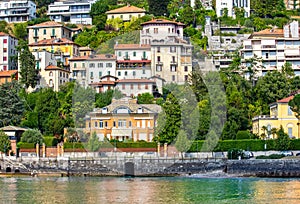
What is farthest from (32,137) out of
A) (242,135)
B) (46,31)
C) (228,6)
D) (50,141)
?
(228,6)

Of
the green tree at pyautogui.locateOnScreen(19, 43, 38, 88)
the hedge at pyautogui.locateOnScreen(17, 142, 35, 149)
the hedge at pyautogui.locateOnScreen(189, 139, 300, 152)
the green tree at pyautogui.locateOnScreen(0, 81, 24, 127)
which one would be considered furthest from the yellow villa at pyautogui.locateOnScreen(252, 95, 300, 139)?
the green tree at pyautogui.locateOnScreen(19, 43, 38, 88)

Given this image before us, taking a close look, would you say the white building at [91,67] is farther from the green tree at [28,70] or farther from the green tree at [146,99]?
the green tree at [146,99]

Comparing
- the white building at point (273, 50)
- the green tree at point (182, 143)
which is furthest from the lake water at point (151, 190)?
the white building at point (273, 50)

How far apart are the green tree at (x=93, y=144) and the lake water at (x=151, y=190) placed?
18.6 ft

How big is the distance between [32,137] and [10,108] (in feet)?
22.7

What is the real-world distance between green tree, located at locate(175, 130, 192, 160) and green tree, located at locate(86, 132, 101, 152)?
6086mm

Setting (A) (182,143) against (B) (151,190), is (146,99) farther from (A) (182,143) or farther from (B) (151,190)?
(B) (151,190)

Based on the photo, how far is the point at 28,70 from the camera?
82188 mm

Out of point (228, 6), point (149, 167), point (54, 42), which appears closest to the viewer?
point (149, 167)

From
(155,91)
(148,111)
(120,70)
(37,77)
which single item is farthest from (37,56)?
(148,111)

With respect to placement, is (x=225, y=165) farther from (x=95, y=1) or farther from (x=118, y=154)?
(x=95, y=1)

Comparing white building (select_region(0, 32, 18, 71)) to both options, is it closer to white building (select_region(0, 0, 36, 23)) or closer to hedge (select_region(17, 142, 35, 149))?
white building (select_region(0, 0, 36, 23))

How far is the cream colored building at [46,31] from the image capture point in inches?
3826

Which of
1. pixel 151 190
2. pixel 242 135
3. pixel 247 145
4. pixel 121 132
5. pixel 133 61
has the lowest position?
pixel 151 190
